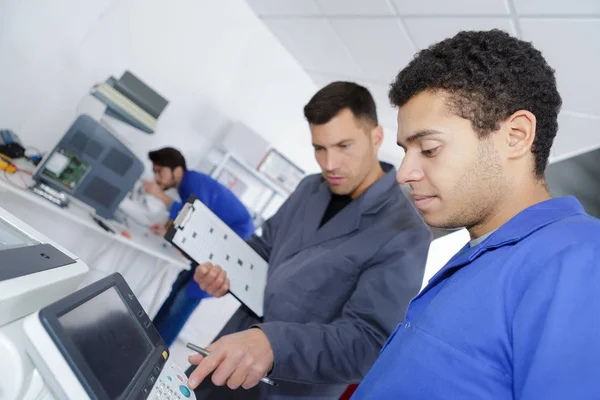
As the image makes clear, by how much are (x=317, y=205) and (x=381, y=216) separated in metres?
0.25

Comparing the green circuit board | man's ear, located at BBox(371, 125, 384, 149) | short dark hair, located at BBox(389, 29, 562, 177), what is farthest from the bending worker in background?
short dark hair, located at BBox(389, 29, 562, 177)

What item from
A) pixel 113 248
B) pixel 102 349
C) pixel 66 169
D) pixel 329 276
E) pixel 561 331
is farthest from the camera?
pixel 113 248

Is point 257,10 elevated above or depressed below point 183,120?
above

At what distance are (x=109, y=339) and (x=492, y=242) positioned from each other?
0.56 m

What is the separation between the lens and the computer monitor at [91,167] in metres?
1.89

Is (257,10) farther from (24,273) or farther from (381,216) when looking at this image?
(24,273)

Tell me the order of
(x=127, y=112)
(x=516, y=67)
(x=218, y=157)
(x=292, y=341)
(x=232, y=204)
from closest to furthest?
(x=516, y=67) → (x=292, y=341) → (x=127, y=112) → (x=232, y=204) → (x=218, y=157)

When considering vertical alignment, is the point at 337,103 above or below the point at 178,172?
above

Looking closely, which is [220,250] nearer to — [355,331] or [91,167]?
[355,331]

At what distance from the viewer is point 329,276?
1.07 meters

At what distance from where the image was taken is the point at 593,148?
254 cm

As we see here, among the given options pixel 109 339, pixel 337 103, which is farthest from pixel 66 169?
pixel 109 339

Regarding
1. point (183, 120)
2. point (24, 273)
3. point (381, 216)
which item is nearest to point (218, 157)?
point (183, 120)

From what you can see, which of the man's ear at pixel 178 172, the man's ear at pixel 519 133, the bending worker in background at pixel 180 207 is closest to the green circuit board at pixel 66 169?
the bending worker in background at pixel 180 207
